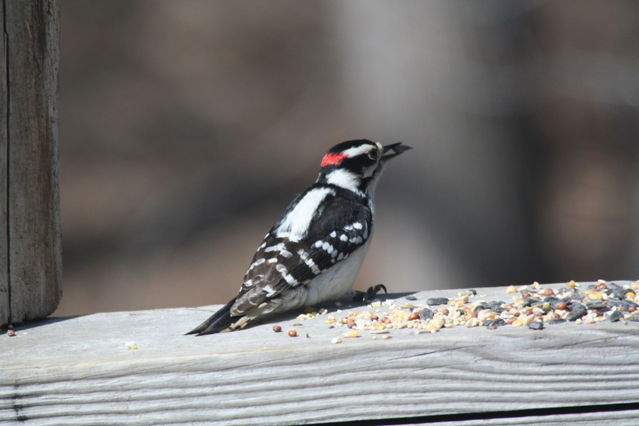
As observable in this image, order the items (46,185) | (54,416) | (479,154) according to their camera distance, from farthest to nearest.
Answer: (479,154) → (46,185) → (54,416)

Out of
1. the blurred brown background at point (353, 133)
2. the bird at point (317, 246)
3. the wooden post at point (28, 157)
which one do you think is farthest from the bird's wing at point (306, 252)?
the blurred brown background at point (353, 133)

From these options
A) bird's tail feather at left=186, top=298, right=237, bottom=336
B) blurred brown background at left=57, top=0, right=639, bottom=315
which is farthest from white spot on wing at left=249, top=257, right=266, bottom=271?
blurred brown background at left=57, top=0, right=639, bottom=315

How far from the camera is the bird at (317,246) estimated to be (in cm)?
280

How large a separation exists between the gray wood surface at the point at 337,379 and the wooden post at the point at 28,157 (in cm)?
46

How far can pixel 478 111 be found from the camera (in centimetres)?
522

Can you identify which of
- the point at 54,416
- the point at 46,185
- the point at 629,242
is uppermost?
the point at 46,185

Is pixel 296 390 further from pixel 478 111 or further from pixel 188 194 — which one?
pixel 188 194

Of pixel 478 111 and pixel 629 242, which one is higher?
pixel 478 111

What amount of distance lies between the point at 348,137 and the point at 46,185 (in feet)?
17.2

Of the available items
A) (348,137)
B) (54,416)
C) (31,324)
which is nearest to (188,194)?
(348,137)

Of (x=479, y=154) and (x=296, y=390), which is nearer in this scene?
(x=296, y=390)

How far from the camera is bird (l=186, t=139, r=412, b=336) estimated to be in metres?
2.80

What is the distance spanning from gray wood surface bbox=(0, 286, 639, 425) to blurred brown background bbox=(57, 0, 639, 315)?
3.06m

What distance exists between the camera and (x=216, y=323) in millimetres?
2549
